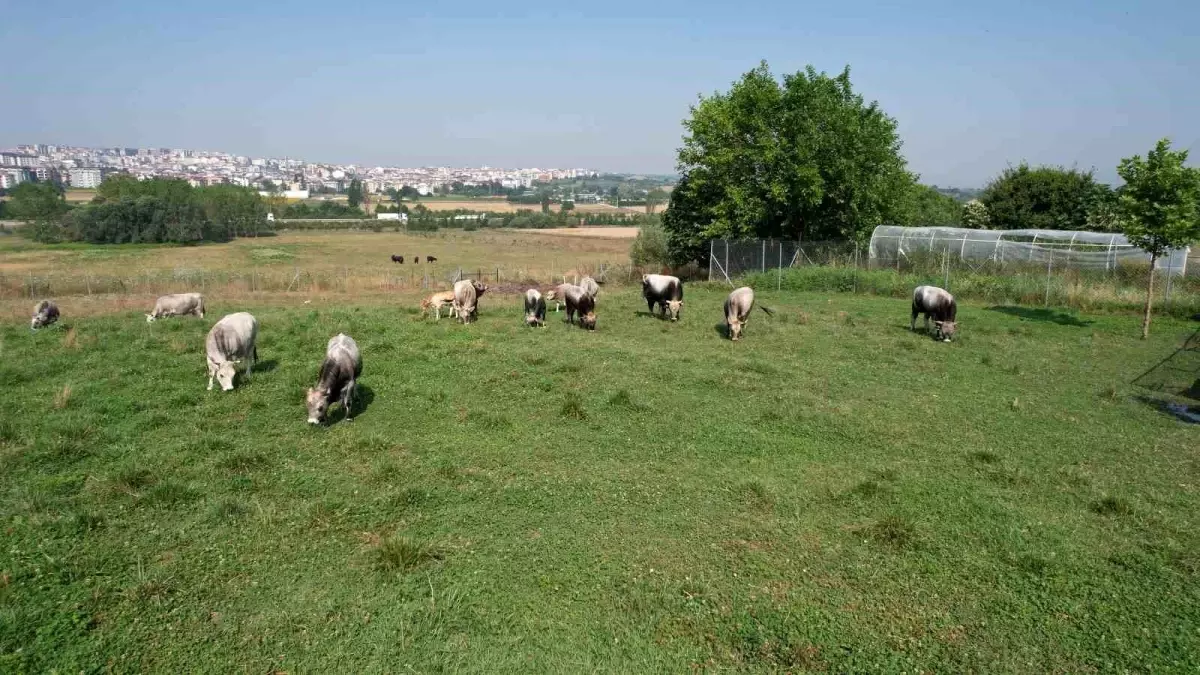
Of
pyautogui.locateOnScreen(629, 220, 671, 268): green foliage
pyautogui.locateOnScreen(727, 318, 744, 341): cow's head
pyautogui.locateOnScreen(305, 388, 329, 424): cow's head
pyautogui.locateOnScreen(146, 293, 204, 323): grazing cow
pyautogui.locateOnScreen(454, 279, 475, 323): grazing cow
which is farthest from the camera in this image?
pyautogui.locateOnScreen(629, 220, 671, 268): green foliage

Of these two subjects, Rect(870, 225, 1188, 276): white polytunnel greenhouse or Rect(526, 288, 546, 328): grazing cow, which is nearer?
Rect(526, 288, 546, 328): grazing cow

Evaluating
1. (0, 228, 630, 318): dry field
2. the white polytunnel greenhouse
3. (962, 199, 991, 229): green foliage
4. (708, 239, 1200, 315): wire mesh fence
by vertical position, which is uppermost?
(962, 199, 991, 229): green foliage

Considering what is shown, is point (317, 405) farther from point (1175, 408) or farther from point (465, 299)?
point (1175, 408)

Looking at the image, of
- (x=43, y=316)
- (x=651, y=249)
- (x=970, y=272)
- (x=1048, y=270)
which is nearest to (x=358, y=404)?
(x=43, y=316)

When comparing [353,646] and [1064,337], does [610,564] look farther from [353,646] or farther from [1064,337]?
[1064,337]

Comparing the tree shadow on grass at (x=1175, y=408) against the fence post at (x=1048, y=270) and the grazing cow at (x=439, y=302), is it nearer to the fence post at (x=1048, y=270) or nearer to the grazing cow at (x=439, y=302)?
the fence post at (x=1048, y=270)

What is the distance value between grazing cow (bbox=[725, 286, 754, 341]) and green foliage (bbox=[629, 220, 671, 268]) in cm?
1783

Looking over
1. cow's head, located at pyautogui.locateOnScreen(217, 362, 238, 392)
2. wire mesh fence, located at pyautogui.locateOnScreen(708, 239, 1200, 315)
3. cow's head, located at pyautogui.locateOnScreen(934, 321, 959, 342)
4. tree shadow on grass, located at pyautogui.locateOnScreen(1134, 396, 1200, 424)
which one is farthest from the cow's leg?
wire mesh fence, located at pyautogui.locateOnScreen(708, 239, 1200, 315)

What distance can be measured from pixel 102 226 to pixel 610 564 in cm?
8240

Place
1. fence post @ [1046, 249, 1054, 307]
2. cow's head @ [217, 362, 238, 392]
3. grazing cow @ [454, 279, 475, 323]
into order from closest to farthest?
cow's head @ [217, 362, 238, 392]
grazing cow @ [454, 279, 475, 323]
fence post @ [1046, 249, 1054, 307]

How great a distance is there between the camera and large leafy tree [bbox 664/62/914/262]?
2988cm

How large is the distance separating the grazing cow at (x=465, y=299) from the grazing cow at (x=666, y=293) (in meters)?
5.52

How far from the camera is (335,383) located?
1088 centimetres

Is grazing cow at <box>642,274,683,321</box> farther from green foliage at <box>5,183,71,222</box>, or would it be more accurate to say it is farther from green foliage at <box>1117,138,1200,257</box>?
green foliage at <box>5,183,71,222</box>
